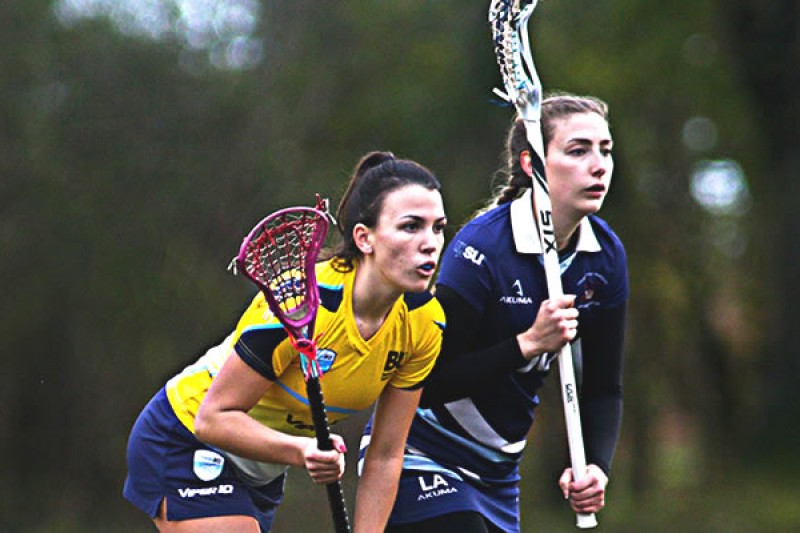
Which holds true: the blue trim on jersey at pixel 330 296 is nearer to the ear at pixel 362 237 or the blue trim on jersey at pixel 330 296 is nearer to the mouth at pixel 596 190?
the ear at pixel 362 237

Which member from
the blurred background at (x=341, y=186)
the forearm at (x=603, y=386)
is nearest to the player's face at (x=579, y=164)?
the forearm at (x=603, y=386)

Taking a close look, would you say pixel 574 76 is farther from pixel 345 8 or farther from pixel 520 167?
pixel 520 167

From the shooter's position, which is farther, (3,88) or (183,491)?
(3,88)

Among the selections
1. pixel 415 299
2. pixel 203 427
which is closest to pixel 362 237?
pixel 415 299

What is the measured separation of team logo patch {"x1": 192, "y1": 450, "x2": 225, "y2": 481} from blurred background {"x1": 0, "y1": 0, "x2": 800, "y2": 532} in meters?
7.91

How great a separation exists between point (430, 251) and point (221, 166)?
8.88m

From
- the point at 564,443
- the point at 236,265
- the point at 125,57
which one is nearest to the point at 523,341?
the point at 236,265

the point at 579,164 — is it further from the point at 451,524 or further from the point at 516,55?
the point at 451,524

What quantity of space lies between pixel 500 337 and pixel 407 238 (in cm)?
68

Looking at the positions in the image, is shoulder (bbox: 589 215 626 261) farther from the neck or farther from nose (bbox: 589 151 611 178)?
the neck

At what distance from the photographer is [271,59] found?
13.4 meters

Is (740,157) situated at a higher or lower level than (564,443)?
higher

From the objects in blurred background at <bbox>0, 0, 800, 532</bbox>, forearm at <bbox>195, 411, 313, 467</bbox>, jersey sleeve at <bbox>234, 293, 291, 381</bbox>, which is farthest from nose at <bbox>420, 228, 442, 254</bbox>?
blurred background at <bbox>0, 0, 800, 532</bbox>

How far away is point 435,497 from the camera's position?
15.0 feet
